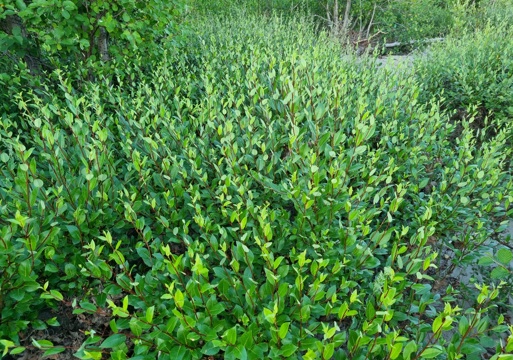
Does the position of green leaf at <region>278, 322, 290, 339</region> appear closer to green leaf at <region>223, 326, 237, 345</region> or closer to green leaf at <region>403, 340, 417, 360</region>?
green leaf at <region>223, 326, 237, 345</region>

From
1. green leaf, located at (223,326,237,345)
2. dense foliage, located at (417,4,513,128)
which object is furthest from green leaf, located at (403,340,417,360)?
dense foliage, located at (417,4,513,128)

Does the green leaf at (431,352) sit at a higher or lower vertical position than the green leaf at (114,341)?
higher

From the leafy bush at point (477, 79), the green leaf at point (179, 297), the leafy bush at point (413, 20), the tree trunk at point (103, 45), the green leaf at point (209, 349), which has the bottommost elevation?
the green leaf at point (209, 349)

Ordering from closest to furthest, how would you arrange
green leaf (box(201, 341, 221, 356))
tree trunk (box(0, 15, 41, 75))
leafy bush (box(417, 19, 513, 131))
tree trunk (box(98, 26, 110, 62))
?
1. green leaf (box(201, 341, 221, 356))
2. tree trunk (box(0, 15, 41, 75))
3. tree trunk (box(98, 26, 110, 62))
4. leafy bush (box(417, 19, 513, 131))

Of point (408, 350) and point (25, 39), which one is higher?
point (25, 39)

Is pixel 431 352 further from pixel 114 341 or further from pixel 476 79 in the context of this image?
pixel 476 79

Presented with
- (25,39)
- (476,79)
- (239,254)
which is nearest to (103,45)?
(25,39)

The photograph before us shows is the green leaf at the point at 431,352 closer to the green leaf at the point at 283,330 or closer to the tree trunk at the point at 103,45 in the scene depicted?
the green leaf at the point at 283,330

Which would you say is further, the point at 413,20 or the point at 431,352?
the point at 413,20

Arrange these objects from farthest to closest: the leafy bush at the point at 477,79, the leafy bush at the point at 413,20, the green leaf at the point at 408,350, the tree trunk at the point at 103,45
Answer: the leafy bush at the point at 413,20
the leafy bush at the point at 477,79
the tree trunk at the point at 103,45
the green leaf at the point at 408,350

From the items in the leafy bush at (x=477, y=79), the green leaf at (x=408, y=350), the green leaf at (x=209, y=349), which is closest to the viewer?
the green leaf at (x=408, y=350)

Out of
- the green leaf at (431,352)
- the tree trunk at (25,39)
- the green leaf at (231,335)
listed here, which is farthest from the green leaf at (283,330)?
the tree trunk at (25,39)

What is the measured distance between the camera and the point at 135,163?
2.00 meters

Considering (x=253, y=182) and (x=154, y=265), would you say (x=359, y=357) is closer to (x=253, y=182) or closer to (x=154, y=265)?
(x=154, y=265)
